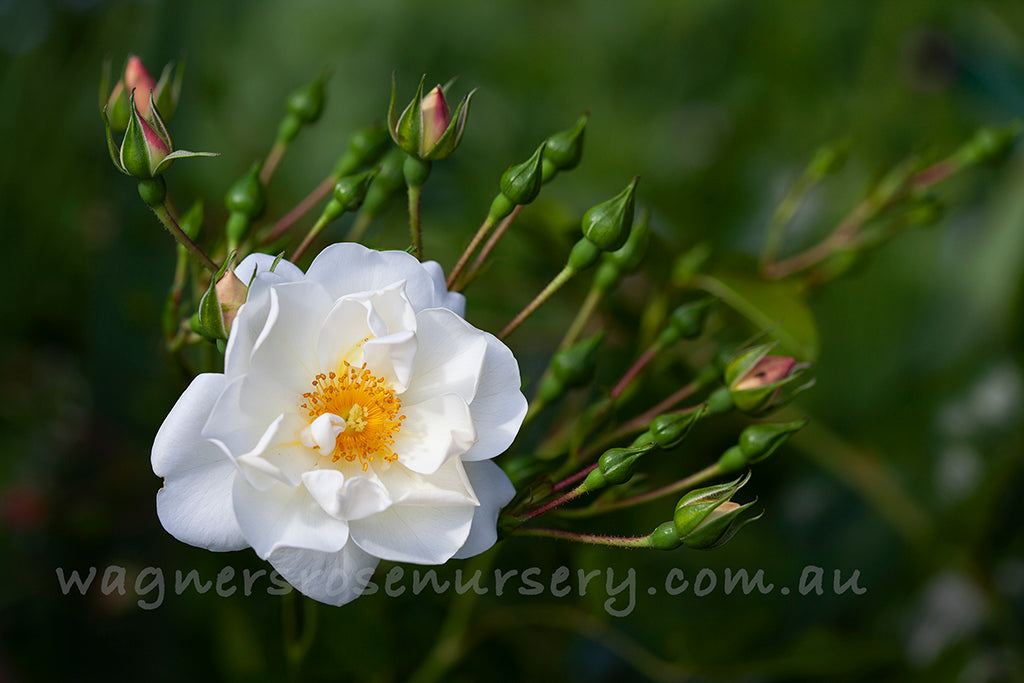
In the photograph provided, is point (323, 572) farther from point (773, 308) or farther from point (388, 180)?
point (773, 308)

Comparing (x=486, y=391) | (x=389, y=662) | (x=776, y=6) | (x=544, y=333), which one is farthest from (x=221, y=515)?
(x=776, y=6)

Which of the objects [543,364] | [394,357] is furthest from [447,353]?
[543,364]

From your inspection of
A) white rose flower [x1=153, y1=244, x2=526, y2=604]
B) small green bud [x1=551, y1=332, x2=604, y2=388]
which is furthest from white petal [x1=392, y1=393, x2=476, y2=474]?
small green bud [x1=551, y1=332, x2=604, y2=388]

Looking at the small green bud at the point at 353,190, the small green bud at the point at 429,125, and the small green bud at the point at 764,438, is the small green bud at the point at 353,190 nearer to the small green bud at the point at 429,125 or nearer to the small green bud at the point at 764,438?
the small green bud at the point at 429,125

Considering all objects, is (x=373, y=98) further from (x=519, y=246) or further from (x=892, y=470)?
(x=892, y=470)

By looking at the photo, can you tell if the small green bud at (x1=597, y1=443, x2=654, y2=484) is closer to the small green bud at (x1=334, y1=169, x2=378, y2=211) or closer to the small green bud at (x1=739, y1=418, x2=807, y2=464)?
the small green bud at (x1=739, y1=418, x2=807, y2=464)

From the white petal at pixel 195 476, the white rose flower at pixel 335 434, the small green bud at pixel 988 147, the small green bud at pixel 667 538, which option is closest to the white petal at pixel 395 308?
the white rose flower at pixel 335 434
